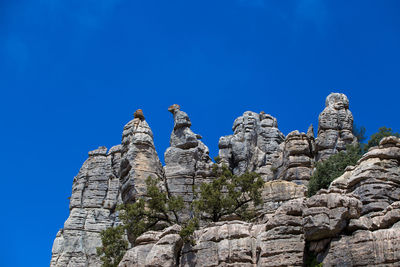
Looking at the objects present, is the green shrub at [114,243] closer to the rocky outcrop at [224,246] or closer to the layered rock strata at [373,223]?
the rocky outcrop at [224,246]

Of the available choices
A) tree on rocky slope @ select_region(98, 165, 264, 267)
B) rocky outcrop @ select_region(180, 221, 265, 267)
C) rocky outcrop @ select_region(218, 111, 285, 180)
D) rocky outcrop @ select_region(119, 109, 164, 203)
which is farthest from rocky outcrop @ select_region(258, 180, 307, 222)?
rocky outcrop @ select_region(180, 221, 265, 267)

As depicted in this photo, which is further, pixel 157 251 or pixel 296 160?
pixel 296 160

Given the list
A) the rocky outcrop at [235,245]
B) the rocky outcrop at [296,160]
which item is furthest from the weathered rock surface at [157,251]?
the rocky outcrop at [296,160]

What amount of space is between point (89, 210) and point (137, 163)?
64.6 ft

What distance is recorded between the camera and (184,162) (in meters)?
56.2

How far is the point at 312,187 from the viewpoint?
49.0 meters

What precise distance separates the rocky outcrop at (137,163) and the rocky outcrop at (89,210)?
14401 millimetres

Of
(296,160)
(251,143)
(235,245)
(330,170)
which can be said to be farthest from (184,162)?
(235,245)

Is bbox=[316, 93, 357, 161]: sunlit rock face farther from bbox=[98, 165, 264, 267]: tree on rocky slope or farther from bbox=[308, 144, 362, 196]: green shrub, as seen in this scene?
bbox=[98, 165, 264, 267]: tree on rocky slope

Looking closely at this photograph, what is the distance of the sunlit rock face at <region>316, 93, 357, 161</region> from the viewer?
59.9m

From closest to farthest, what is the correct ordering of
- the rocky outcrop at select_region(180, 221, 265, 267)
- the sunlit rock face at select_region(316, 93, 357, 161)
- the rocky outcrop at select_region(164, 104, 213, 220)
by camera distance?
1. the rocky outcrop at select_region(180, 221, 265, 267)
2. the rocky outcrop at select_region(164, 104, 213, 220)
3. the sunlit rock face at select_region(316, 93, 357, 161)

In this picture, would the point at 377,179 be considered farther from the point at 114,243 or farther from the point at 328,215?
the point at 114,243

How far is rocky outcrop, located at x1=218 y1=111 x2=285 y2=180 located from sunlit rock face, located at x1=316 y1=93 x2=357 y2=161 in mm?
7176

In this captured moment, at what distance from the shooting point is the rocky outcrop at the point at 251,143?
6925 cm
